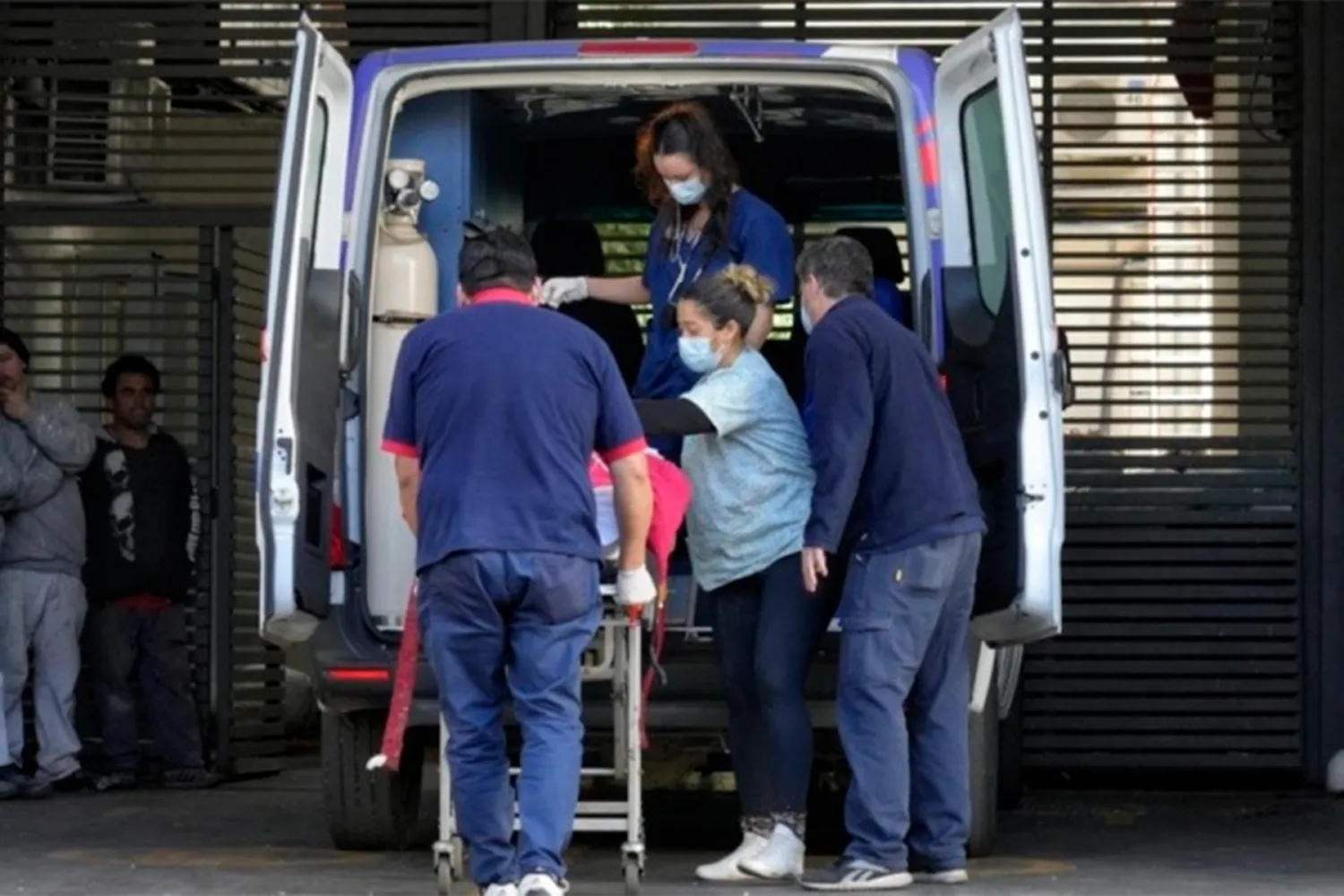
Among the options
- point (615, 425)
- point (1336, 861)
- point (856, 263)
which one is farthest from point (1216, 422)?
point (615, 425)

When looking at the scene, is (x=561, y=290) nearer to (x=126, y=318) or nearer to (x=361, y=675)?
(x=361, y=675)

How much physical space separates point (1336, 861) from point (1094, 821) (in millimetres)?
1571

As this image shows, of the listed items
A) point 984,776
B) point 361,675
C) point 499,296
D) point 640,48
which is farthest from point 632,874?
point 640,48

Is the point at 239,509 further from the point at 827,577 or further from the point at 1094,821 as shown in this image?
the point at 827,577

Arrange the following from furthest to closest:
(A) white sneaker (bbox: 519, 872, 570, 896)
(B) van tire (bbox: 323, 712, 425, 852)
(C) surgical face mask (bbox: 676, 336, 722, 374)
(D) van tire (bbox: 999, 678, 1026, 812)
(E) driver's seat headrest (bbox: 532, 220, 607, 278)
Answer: (D) van tire (bbox: 999, 678, 1026, 812)
(E) driver's seat headrest (bbox: 532, 220, 607, 278)
(B) van tire (bbox: 323, 712, 425, 852)
(C) surgical face mask (bbox: 676, 336, 722, 374)
(A) white sneaker (bbox: 519, 872, 570, 896)

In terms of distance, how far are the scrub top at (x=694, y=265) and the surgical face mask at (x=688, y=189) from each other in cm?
14

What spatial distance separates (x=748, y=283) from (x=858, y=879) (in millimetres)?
1626

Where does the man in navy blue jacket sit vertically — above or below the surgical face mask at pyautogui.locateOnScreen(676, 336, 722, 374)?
below

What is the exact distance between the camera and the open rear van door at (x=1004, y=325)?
807cm

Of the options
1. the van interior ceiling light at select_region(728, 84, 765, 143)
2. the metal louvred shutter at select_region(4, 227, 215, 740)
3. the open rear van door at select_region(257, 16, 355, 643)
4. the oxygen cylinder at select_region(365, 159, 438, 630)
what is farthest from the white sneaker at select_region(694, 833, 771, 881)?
the metal louvred shutter at select_region(4, 227, 215, 740)

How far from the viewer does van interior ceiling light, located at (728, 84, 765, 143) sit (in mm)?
9258

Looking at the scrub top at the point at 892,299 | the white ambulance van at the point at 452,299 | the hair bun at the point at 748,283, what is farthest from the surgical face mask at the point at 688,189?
the scrub top at the point at 892,299

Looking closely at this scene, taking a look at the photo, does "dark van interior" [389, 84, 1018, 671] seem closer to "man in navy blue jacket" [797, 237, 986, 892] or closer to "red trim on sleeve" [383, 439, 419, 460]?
"man in navy blue jacket" [797, 237, 986, 892]

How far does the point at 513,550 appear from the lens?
7371 mm
